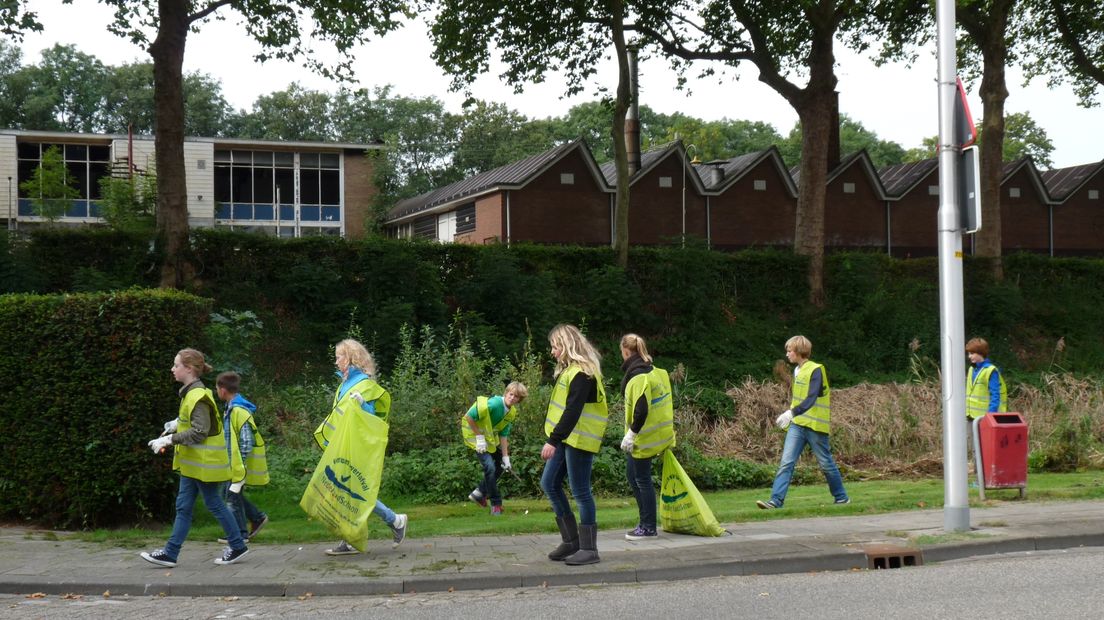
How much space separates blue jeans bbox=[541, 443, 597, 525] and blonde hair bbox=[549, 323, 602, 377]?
637mm

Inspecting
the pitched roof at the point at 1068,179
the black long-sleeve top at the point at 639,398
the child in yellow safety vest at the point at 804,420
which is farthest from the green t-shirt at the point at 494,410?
the pitched roof at the point at 1068,179

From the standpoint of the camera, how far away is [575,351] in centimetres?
848

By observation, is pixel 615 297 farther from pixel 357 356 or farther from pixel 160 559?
pixel 160 559

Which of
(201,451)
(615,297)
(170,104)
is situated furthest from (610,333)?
(201,451)

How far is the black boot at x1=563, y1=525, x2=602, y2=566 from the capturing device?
8.47 metres

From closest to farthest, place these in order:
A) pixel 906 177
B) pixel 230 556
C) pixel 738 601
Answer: pixel 738 601 → pixel 230 556 → pixel 906 177

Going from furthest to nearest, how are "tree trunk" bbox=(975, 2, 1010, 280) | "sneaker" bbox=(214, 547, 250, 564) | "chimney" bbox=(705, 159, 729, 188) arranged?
1. "chimney" bbox=(705, 159, 729, 188)
2. "tree trunk" bbox=(975, 2, 1010, 280)
3. "sneaker" bbox=(214, 547, 250, 564)

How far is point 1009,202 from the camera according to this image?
1884 inches

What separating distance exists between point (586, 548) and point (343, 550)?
226cm

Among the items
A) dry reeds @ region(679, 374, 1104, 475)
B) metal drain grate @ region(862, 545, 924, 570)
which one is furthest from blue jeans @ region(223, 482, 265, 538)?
dry reeds @ region(679, 374, 1104, 475)

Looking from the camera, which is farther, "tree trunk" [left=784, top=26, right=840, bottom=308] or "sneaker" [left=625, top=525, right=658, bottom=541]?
"tree trunk" [left=784, top=26, right=840, bottom=308]

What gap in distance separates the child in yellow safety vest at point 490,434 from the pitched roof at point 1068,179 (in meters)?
43.4

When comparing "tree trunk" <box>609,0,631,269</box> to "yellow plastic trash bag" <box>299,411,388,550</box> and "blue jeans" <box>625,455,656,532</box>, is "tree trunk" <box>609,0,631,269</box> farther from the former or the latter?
"yellow plastic trash bag" <box>299,411,388,550</box>

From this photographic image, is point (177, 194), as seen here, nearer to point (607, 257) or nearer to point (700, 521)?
point (607, 257)
